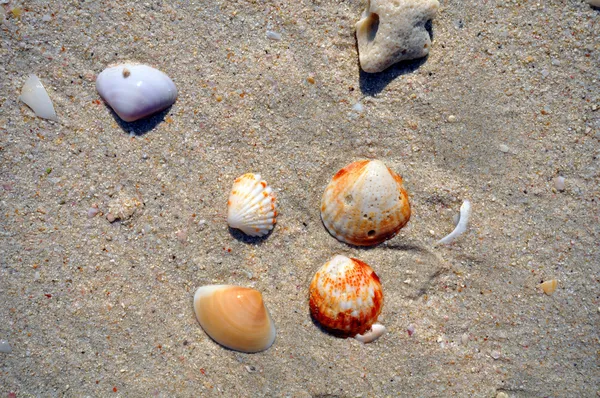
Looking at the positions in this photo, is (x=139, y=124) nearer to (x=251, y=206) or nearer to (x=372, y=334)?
(x=251, y=206)

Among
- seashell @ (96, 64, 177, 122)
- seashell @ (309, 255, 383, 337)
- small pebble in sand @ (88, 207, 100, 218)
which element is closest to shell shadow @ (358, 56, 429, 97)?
seashell @ (309, 255, 383, 337)

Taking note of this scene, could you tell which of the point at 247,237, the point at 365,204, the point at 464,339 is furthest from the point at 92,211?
the point at 464,339

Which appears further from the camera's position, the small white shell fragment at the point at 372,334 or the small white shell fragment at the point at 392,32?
the small white shell fragment at the point at 372,334

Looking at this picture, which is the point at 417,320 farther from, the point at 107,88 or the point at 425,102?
the point at 107,88

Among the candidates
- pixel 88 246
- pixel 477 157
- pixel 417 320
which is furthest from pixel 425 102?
pixel 88 246

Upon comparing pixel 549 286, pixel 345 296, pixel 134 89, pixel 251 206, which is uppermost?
pixel 134 89

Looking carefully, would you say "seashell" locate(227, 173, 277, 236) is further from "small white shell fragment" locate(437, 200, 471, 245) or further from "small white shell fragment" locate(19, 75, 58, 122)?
"small white shell fragment" locate(19, 75, 58, 122)

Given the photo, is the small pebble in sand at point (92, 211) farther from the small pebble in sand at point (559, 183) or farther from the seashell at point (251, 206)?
the small pebble in sand at point (559, 183)

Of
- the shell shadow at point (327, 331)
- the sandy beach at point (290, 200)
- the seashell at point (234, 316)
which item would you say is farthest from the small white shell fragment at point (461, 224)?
the seashell at point (234, 316)
